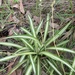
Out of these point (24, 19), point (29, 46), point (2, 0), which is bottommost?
point (29, 46)

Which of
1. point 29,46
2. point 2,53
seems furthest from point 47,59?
point 2,53

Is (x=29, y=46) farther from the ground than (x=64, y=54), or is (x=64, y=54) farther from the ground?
(x=29, y=46)

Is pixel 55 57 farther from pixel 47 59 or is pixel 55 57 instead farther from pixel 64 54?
pixel 64 54

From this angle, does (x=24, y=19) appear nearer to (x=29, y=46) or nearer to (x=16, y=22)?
(x=16, y=22)

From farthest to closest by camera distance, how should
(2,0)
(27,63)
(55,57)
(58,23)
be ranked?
1. (2,0)
2. (58,23)
3. (27,63)
4. (55,57)

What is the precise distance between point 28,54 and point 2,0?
4.26 feet

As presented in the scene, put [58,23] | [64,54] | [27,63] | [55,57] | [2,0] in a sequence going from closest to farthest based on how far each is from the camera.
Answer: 1. [55,57]
2. [27,63]
3. [64,54]
4. [58,23]
5. [2,0]

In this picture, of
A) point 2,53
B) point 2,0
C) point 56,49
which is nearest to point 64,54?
point 56,49

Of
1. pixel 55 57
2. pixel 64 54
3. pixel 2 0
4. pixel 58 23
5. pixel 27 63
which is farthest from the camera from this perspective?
pixel 2 0

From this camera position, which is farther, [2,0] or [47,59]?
[2,0]

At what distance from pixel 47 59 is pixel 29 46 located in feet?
0.83

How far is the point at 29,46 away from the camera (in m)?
2.45

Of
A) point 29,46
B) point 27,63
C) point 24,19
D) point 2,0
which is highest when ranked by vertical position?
point 2,0

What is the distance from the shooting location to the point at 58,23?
3.08 meters
